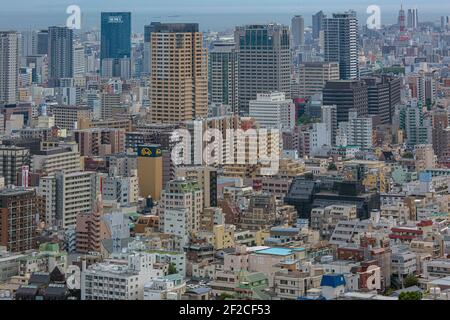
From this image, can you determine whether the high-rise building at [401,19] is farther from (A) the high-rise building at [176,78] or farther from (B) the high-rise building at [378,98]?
(B) the high-rise building at [378,98]

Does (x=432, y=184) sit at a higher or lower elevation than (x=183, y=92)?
lower

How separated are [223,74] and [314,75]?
205cm

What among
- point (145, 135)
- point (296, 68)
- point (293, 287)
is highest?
point (296, 68)

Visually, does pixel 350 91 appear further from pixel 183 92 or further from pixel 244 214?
pixel 244 214

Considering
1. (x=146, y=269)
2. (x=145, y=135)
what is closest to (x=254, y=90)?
(x=145, y=135)

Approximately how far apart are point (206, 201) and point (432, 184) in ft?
7.85

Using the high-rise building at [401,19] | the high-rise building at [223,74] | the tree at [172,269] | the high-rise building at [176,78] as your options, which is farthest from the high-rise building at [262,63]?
the tree at [172,269]

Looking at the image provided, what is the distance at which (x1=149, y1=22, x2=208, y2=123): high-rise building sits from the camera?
14.4 m

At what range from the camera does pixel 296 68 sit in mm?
17641

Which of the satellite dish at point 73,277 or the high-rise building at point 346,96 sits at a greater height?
the high-rise building at point 346,96

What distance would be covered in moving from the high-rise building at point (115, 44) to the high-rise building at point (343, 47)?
11.4 feet

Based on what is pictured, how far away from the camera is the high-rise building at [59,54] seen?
37.0 feet

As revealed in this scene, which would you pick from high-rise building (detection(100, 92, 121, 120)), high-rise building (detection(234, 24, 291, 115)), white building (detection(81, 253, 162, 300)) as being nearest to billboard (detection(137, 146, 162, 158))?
white building (detection(81, 253, 162, 300))

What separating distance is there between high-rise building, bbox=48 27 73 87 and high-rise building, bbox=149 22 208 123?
3.55 ft
